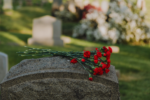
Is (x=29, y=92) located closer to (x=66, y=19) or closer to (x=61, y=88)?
(x=61, y=88)

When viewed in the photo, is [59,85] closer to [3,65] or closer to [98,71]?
[98,71]

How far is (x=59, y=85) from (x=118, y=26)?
34.9ft

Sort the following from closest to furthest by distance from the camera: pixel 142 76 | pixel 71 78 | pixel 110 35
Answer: pixel 71 78
pixel 142 76
pixel 110 35

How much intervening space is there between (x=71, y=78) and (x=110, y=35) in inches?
398

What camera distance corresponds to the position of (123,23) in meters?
13.3

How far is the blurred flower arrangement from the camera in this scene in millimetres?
13148

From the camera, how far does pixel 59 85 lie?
3217 millimetres

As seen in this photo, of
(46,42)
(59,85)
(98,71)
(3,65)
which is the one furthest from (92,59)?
(46,42)

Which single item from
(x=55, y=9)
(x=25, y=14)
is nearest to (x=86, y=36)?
(x=55, y=9)

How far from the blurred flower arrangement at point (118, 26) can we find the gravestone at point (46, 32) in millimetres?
2758

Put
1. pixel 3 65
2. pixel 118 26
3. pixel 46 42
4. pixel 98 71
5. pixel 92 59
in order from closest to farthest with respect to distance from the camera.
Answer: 1. pixel 98 71
2. pixel 92 59
3. pixel 3 65
4. pixel 46 42
5. pixel 118 26

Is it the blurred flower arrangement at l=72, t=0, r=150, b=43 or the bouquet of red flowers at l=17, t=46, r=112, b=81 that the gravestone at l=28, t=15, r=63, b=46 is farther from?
the bouquet of red flowers at l=17, t=46, r=112, b=81

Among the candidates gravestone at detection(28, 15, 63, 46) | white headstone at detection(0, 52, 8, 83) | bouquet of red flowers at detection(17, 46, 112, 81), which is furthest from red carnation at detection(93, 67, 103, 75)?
gravestone at detection(28, 15, 63, 46)

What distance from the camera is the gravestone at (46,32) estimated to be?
444 inches
